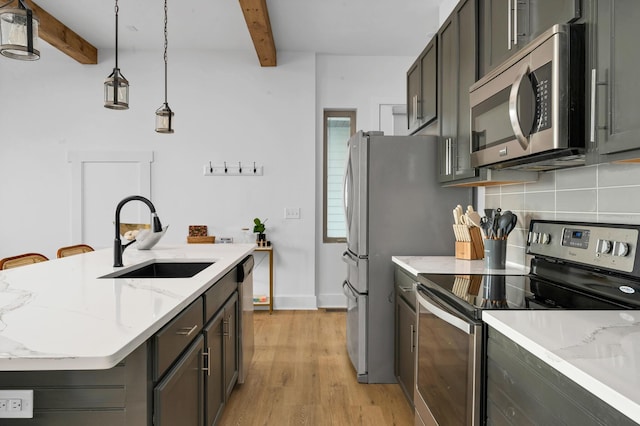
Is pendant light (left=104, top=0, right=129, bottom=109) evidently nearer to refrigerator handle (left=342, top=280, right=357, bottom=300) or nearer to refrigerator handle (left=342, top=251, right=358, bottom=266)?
refrigerator handle (left=342, top=251, right=358, bottom=266)

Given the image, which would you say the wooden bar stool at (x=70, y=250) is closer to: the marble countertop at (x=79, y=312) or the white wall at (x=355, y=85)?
the marble countertop at (x=79, y=312)

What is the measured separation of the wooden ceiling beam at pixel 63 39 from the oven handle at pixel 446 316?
3.68m

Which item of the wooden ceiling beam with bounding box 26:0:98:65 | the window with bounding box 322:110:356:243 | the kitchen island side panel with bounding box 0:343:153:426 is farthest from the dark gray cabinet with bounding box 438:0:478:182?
the wooden ceiling beam with bounding box 26:0:98:65

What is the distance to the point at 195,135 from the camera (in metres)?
4.64

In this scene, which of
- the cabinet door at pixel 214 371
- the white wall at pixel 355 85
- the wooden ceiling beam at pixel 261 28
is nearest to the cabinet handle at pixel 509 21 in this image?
the cabinet door at pixel 214 371

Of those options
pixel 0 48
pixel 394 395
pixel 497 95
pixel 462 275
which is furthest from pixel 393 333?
pixel 0 48

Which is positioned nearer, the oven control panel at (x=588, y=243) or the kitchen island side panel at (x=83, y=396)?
the kitchen island side panel at (x=83, y=396)

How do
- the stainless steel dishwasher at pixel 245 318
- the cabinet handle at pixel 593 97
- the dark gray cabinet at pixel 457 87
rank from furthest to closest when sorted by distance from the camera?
the stainless steel dishwasher at pixel 245 318, the dark gray cabinet at pixel 457 87, the cabinet handle at pixel 593 97

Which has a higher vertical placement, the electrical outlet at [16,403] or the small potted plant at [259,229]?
the small potted plant at [259,229]

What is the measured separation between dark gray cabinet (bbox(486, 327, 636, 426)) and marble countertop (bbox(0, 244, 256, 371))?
0.93m

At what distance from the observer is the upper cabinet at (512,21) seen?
1399 mm

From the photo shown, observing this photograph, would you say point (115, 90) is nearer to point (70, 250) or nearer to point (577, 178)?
point (70, 250)

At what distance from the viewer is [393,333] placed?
2719 millimetres

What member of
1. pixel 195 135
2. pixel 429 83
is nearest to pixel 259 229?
pixel 195 135
